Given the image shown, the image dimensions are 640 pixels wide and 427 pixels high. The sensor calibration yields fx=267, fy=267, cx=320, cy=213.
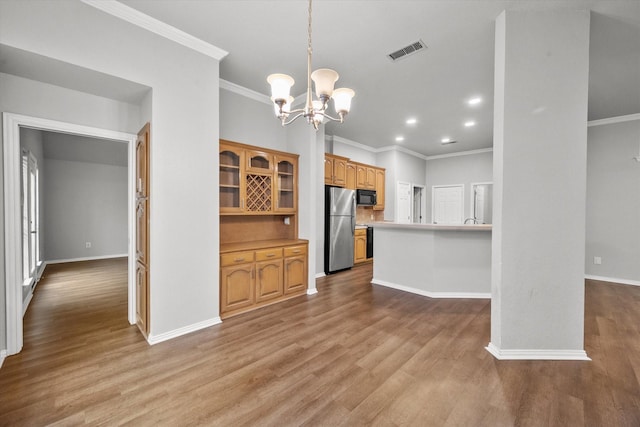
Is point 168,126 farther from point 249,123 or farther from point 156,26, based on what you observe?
point 249,123

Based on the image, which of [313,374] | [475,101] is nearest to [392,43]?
[475,101]

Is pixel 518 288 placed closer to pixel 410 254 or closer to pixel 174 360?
pixel 410 254

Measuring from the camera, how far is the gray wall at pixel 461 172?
7.18 m

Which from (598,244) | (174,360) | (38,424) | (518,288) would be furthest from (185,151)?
(598,244)

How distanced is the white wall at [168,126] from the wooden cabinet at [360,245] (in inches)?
143

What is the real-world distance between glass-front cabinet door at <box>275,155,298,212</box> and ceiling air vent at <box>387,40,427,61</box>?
74.4 inches

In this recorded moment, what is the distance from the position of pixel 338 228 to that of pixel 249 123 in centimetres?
259

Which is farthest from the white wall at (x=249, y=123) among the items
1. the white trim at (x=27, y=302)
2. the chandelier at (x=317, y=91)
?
the white trim at (x=27, y=302)

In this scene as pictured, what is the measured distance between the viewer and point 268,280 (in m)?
3.54

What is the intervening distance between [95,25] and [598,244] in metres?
7.69

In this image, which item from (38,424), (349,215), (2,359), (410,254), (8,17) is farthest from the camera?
(349,215)

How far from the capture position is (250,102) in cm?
386

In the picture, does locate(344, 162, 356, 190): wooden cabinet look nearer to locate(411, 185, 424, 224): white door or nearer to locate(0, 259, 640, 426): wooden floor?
locate(411, 185, 424, 224): white door

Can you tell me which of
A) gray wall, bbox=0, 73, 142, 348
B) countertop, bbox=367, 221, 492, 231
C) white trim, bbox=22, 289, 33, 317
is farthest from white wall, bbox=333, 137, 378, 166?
white trim, bbox=22, 289, 33, 317
